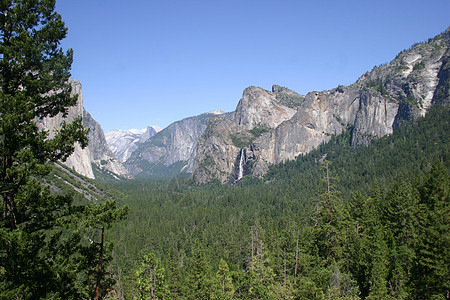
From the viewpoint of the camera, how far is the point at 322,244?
1407 inches

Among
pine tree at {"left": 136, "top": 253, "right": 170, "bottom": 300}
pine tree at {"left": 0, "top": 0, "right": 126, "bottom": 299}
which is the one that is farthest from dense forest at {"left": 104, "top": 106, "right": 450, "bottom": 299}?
pine tree at {"left": 0, "top": 0, "right": 126, "bottom": 299}

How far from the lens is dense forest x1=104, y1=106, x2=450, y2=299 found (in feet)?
85.7

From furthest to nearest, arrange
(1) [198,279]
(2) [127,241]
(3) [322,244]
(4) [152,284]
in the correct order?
(2) [127,241] → (1) [198,279] → (3) [322,244] → (4) [152,284]

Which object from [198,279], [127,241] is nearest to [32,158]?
[198,279]

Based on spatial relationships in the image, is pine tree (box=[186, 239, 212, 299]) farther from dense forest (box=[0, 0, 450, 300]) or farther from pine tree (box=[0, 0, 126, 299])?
pine tree (box=[0, 0, 126, 299])

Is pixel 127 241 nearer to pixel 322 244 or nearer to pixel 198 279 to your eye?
pixel 198 279

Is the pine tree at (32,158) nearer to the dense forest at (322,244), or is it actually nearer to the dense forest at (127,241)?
the dense forest at (127,241)

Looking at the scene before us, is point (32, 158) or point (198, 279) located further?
point (198, 279)

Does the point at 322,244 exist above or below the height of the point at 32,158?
below

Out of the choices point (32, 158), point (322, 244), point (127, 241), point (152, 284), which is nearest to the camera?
point (32, 158)

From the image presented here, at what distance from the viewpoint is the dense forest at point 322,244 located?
2611cm

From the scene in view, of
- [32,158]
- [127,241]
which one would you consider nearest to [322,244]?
[32,158]

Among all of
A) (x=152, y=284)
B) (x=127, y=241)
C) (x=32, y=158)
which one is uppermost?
(x=32, y=158)

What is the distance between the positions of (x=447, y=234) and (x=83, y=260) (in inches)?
1108
